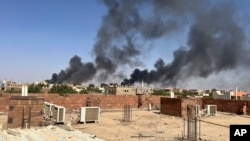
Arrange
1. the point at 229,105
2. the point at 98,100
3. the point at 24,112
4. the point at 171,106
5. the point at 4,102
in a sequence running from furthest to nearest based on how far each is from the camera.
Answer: the point at 229,105 < the point at 98,100 < the point at 171,106 < the point at 4,102 < the point at 24,112

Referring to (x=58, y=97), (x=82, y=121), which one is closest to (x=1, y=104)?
(x=58, y=97)

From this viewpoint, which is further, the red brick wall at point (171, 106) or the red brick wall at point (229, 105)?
the red brick wall at point (229, 105)

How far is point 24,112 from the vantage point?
10.4 metres

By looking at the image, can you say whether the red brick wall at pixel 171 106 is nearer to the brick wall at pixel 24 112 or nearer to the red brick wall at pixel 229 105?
the red brick wall at pixel 229 105

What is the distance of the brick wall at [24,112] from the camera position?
33.3ft

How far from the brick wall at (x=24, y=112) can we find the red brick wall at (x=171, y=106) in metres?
10.9

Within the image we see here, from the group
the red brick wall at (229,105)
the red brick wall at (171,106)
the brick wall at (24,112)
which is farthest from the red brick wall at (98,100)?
the brick wall at (24,112)

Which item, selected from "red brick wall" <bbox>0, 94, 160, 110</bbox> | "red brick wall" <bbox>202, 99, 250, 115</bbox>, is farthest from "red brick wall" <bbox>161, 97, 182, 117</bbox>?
"red brick wall" <bbox>202, 99, 250, 115</bbox>

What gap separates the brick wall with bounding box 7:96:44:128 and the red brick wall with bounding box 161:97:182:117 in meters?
10.9

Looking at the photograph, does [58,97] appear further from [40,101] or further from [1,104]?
[40,101]

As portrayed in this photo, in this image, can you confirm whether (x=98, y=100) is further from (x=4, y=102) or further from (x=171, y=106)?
(x=4, y=102)

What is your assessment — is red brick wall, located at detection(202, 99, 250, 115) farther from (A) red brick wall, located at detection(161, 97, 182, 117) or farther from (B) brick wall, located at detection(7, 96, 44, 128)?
(B) brick wall, located at detection(7, 96, 44, 128)

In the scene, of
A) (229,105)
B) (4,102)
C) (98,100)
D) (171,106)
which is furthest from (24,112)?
(229,105)

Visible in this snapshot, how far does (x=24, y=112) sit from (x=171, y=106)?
11999 mm
